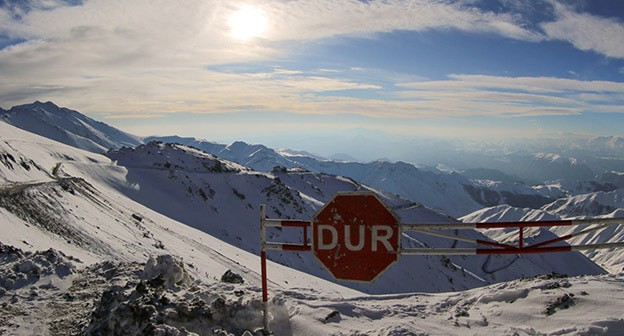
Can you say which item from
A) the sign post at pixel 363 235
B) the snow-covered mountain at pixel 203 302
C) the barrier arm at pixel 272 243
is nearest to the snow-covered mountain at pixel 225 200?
the snow-covered mountain at pixel 203 302

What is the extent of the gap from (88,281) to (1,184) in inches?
803

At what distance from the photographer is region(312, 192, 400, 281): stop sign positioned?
247 inches

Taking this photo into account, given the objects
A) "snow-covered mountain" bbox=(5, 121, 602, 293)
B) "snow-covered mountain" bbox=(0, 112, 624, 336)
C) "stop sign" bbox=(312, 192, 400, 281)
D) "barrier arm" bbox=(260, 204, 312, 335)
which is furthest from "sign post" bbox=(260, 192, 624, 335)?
"snow-covered mountain" bbox=(5, 121, 602, 293)

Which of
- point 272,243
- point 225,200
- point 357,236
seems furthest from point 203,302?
point 225,200

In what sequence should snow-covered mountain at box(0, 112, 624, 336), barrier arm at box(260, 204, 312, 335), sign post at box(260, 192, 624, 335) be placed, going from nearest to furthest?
sign post at box(260, 192, 624, 335), barrier arm at box(260, 204, 312, 335), snow-covered mountain at box(0, 112, 624, 336)

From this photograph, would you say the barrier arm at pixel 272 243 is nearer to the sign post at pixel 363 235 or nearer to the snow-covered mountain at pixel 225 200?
the sign post at pixel 363 235

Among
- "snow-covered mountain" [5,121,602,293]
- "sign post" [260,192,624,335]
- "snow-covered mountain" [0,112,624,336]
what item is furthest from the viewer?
"snow-covered mountain" [5,121,602,293]

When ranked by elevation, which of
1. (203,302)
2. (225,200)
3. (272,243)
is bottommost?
(225,200)

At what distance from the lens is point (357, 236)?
634 cm

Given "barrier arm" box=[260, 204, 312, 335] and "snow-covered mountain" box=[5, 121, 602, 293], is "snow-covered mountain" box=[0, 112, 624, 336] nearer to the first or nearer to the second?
"barrier arm" box=[260, 204, 312, 335]

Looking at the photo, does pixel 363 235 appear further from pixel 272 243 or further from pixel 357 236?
pixel 272 243

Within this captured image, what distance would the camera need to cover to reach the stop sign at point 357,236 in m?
6.27

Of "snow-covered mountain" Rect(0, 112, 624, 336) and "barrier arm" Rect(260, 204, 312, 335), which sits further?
"snow-covered mountain" Rect(0, 112, 624, 336)

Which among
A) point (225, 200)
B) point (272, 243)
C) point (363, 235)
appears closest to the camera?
point (363, 235)
